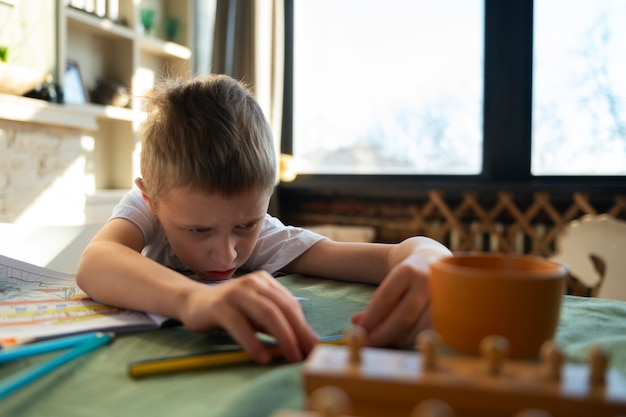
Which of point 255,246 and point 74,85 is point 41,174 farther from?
point 255,246

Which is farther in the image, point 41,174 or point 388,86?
point 388,86

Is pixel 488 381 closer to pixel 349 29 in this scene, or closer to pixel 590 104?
pixel 590 104

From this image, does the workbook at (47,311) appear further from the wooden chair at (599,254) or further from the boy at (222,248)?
the wooden chair at (599,254)

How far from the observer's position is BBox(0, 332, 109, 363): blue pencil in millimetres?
396

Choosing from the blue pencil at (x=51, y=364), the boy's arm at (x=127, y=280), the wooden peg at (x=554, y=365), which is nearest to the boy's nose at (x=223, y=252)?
the boy's arm at (x=127, y=280)

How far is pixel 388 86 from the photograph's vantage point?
250cm

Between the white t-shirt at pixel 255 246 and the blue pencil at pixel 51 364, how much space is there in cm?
36

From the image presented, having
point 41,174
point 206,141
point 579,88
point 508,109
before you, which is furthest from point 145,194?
point 579,88

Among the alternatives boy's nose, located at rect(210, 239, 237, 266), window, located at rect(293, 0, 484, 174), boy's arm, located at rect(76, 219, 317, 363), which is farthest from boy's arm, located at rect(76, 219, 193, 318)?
window, located at rect(293, 0, 484, 174)

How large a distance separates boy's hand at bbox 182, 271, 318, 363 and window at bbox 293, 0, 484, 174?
2058mm

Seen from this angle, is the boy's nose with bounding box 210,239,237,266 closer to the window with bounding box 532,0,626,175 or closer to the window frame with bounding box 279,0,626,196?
the window frame with bounding box 279,0,626,196

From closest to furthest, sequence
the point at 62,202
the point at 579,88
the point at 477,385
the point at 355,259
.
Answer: the point at 477,385
the point at 355,259
the point at 579,88
the point at 62,202

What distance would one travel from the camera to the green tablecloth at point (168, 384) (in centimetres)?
32

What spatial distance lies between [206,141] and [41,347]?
348mm
